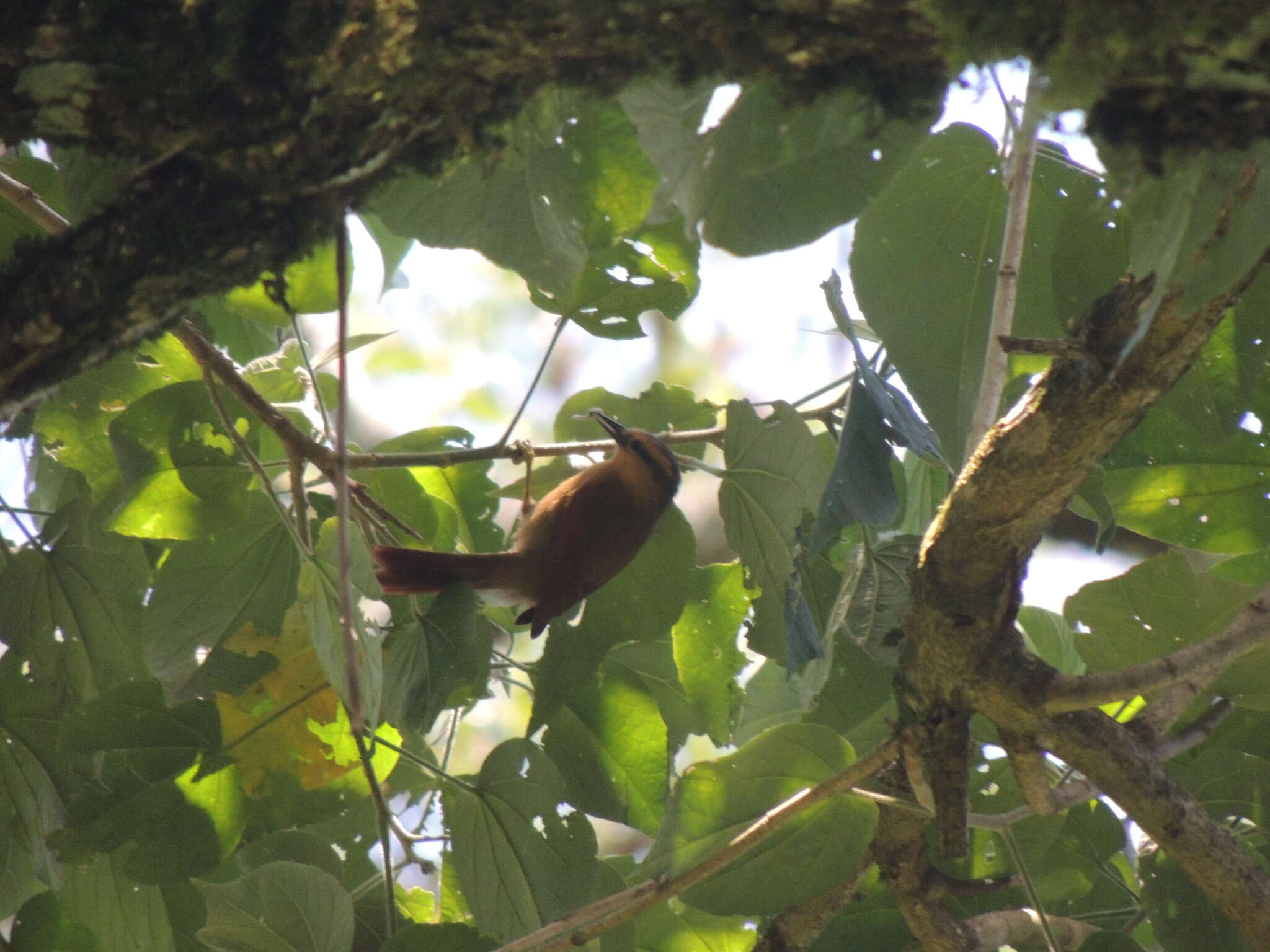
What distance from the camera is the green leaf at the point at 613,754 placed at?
2.06 m

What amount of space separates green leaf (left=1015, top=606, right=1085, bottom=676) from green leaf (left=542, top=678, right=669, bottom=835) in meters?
0.91

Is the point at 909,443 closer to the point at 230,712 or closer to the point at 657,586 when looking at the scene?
the point at 657,586

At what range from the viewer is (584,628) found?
200cm

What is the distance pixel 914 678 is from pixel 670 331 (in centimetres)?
812

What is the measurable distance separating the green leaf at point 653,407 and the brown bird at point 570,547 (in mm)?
31

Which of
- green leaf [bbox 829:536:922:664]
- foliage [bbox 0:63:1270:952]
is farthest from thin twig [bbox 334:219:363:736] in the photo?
green leaf [bbox 829:536:922:664]

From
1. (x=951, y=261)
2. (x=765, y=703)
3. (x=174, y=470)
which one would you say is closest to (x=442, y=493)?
(x=174, y=470)

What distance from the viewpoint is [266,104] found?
94 centimetres

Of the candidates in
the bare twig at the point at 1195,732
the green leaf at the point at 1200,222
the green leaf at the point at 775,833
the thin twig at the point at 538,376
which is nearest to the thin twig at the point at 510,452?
the thin twig at the point at 538,376

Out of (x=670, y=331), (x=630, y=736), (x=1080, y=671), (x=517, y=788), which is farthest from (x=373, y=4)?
(x=670, y=331)

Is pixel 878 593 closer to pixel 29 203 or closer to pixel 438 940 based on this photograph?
pixel 438 940

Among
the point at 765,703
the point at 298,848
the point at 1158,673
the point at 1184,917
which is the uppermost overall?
the point at 765,703

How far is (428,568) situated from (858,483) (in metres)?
0.94

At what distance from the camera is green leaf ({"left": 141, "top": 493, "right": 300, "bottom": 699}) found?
1.85m
